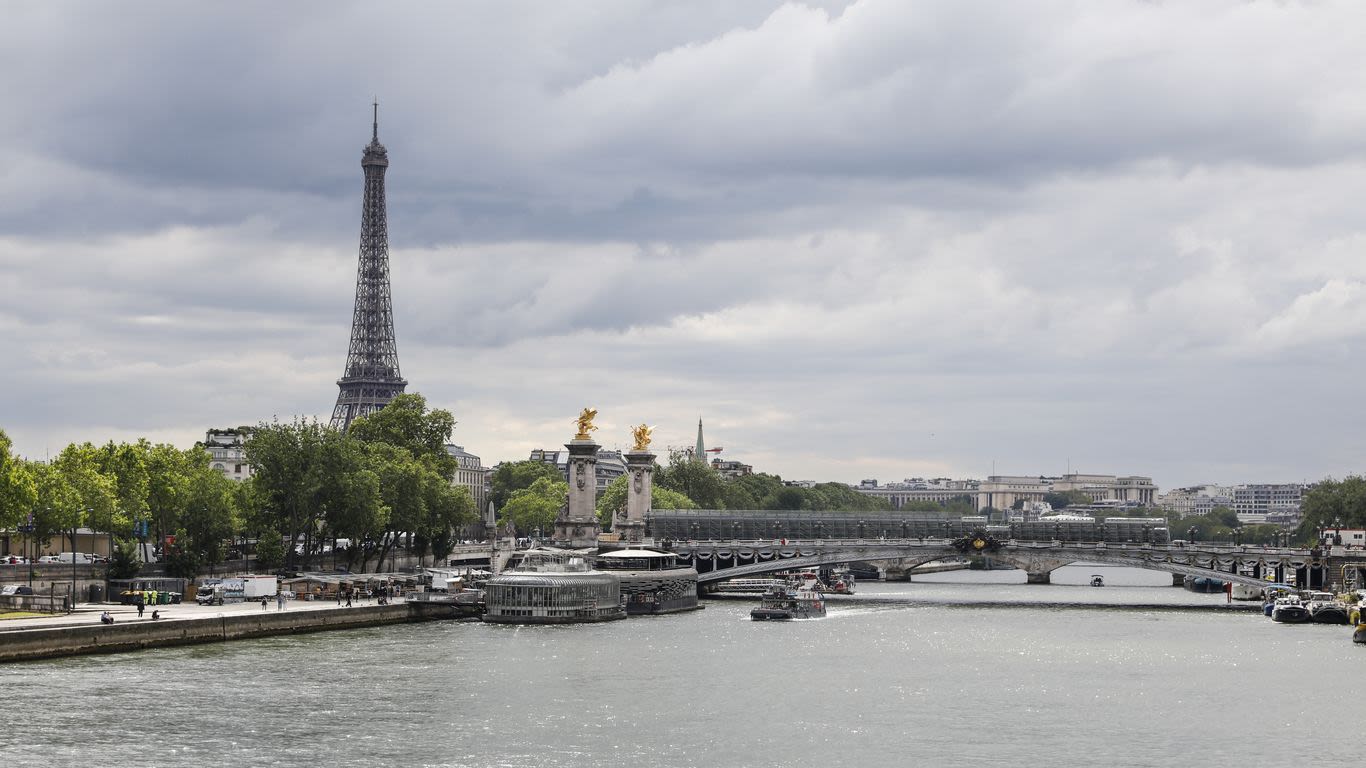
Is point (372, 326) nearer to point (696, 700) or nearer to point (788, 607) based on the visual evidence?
point (788, 607)

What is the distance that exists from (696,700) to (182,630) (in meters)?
24.5

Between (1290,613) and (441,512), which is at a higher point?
(441,512)

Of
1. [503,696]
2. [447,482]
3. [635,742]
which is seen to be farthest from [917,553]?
[635,742]

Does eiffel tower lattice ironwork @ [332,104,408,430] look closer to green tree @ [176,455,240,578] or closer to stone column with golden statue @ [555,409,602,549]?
stone column with golden statue @ [555,409,602,549]

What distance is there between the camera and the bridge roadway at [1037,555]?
121 metres

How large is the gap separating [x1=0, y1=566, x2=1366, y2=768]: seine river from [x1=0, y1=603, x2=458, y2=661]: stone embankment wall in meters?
1.25

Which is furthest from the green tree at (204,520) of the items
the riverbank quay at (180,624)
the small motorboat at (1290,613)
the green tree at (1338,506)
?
the green tree at (1338,506)

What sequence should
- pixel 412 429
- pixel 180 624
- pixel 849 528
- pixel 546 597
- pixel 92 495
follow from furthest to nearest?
pixel 849 528 → pixel 412 429 → pixel 546 597 → pixel 92 495 → pixel 180 624

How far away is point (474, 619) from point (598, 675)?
31.0 metres

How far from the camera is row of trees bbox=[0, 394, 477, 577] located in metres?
89.4

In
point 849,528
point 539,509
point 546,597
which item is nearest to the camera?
point 546,597

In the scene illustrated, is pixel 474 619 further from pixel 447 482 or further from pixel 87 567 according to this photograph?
pixel 447 482

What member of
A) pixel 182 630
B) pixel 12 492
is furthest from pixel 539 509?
pixel 182 630

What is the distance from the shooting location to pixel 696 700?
200 ft
